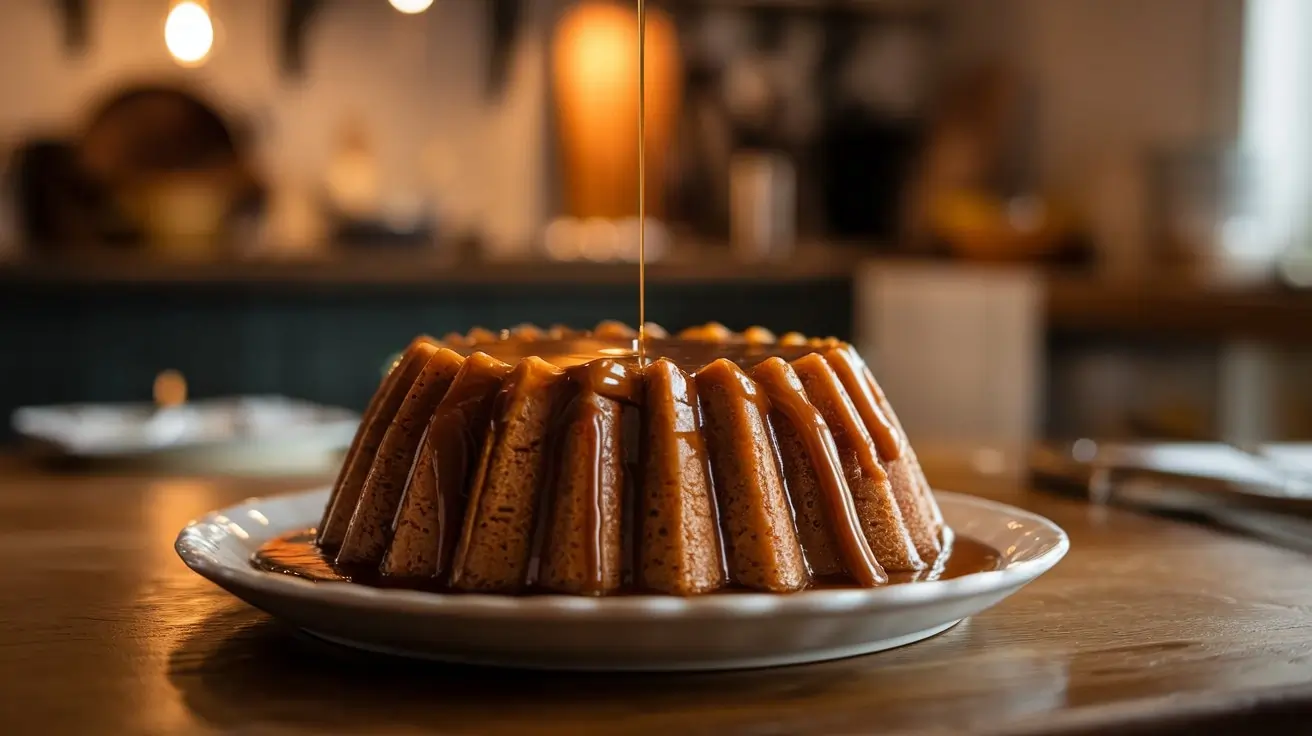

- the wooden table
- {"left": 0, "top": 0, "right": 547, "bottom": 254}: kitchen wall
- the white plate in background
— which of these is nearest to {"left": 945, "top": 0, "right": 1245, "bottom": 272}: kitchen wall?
{"left": 0, "top": 0, "right": 547, "bottom": 254}: kitchen wall

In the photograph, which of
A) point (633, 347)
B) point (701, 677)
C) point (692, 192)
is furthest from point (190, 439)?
point (692, 192)

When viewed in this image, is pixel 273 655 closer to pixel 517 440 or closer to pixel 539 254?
pixel 517 440

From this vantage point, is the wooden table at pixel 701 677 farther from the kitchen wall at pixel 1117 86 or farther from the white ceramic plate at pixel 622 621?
the kitchen wall at pixel 1117 86

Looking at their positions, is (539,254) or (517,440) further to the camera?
(539,254)

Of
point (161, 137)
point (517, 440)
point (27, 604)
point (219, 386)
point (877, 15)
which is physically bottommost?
point (219, 386)

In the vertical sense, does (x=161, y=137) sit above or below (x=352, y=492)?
above

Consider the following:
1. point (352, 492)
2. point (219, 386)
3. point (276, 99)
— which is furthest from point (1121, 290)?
point (352, 492)

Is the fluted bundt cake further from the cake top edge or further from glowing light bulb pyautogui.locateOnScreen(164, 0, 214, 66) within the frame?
glowing light bulb pyautogui.locateOnScreen(164, 0, 214, 66)

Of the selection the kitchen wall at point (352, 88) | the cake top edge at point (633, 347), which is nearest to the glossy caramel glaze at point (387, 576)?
the cake top edge at point (633, 347)
